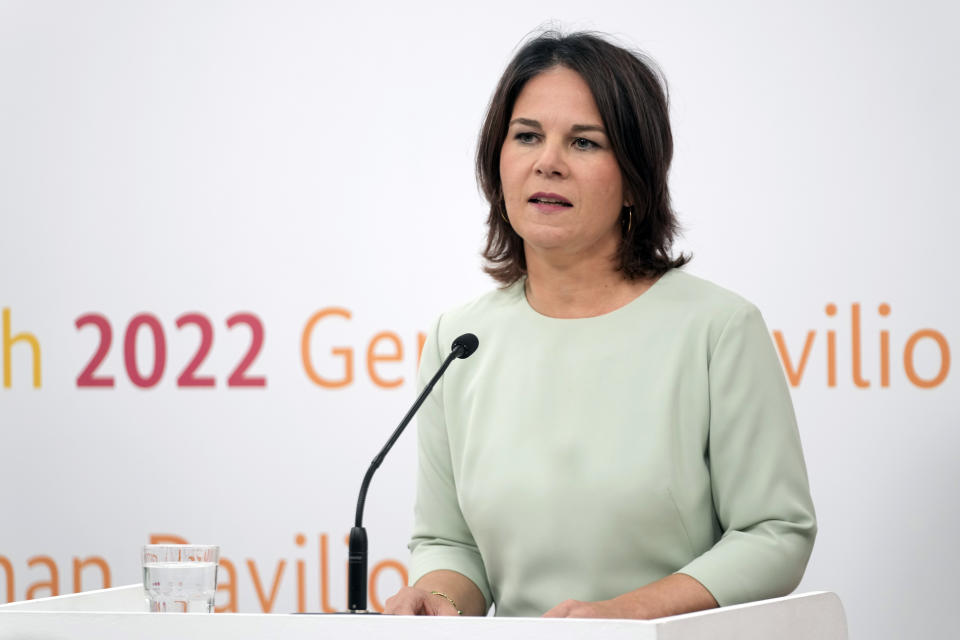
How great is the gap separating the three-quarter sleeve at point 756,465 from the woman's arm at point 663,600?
4 cm

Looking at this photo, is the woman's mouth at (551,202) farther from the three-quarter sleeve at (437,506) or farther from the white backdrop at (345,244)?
the white backdrop at (345,244)

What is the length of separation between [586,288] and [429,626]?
2.49 feet

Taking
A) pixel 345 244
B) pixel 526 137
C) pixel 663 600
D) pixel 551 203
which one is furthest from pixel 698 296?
pixel 345 244

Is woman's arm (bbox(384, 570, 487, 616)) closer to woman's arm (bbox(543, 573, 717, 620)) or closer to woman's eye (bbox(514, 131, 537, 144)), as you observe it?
woman's arm (bbox(543, 573, 717, 620))

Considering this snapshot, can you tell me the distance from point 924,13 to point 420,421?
160 cm

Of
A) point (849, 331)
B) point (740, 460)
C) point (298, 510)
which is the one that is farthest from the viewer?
point (298, 510)

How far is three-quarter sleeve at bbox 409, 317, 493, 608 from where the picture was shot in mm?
1773

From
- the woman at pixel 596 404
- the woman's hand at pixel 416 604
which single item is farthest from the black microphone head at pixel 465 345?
the woman's hand at pixel 416 604

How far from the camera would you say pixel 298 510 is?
113 inches

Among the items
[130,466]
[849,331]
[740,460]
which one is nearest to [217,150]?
[130,466]

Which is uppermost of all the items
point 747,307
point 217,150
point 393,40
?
point 393,40

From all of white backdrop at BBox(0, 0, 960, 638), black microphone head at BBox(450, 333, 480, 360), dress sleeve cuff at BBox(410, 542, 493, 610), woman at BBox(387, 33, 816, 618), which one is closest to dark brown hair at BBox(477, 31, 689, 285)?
woman at BBox(387, 33, 816, 618)

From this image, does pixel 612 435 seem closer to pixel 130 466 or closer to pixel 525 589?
pixel 525 589

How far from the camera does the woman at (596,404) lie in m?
1.58
